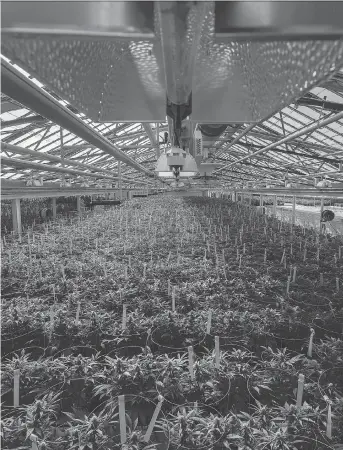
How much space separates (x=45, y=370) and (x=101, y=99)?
2116mm

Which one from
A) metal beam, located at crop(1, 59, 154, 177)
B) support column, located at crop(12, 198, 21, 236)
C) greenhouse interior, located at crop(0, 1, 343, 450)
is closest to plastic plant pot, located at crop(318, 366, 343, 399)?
greenhouse interior, located at crop(0, 1, 343, 450)

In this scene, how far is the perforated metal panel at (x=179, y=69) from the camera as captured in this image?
0.79 m

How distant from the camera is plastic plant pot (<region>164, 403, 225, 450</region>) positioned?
173cm

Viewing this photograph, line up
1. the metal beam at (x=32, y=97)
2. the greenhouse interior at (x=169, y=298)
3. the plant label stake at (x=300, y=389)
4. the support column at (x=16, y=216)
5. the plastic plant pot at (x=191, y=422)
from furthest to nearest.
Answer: the support column at (x=16, y=216)
the plant label stake at (x=300, y=389)
the plastic plant pot at (x=191, y=422)
the metal beam at (x=32, y=97)
the greenhouse interior at (x=169, y=298)

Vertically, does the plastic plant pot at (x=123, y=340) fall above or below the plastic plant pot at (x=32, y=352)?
above

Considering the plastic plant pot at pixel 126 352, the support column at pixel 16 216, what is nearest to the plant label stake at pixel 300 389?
the plastic plant pot at pixel 126 352

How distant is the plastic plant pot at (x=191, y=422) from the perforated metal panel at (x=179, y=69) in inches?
69.3

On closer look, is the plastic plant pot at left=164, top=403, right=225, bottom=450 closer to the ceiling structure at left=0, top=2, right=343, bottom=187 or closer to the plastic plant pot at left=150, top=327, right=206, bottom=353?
the plastic plant pot at left=150, top=327, right=206, bottom=353

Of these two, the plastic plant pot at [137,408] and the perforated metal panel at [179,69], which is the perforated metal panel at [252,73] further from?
the plastic plant pot at [137,408]

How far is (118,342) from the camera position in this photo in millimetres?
2773

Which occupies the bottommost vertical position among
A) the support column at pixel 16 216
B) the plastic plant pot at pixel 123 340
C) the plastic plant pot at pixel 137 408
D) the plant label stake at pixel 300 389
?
the plastic plant pot at pixel 137 408

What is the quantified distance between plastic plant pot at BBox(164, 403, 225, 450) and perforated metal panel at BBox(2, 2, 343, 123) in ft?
5.77

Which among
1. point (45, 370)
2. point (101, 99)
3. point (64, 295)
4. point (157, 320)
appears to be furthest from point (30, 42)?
point (64, 295)

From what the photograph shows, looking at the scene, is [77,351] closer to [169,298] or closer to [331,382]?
[169,298]
